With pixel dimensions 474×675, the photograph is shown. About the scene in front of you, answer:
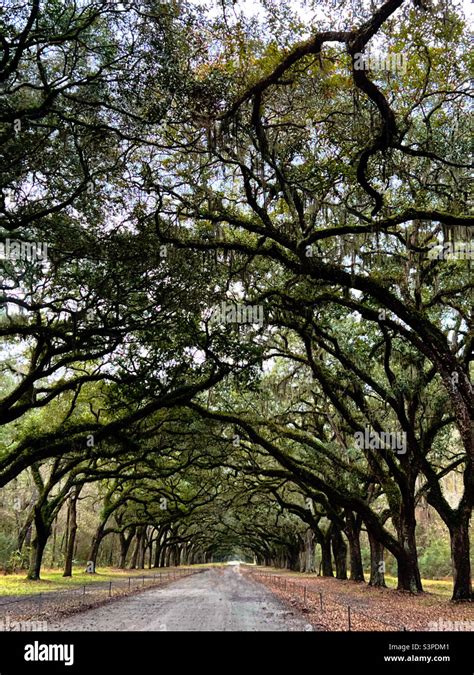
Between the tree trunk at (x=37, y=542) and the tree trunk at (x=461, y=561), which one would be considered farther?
the tree trunk at (x=37, y=542)

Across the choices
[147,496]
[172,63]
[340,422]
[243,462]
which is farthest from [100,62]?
[147,496]

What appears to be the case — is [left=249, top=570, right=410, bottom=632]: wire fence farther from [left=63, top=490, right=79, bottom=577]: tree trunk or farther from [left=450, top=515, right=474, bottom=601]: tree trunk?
[left=63, top=490, right=79, bottom=577]: tree trunk

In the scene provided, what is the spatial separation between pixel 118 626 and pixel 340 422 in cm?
1365

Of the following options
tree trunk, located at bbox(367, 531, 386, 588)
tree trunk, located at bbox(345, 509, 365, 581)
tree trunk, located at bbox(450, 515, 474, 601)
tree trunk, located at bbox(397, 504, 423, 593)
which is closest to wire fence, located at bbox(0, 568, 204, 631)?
tree trunk, located at bbox(397, 504, 423, 593)

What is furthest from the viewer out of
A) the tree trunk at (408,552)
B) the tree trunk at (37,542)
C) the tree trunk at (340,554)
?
the tree trunk at (340,554)

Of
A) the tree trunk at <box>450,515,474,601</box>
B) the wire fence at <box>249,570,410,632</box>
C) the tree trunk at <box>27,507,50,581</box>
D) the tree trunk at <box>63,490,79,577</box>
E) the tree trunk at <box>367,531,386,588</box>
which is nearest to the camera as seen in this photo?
the wire fence at <box>249,570,410,632</box>

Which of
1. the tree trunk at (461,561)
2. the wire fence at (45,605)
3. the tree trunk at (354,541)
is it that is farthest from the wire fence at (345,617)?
the tree trunk at (354,541)

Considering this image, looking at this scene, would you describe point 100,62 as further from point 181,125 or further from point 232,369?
point 232,369

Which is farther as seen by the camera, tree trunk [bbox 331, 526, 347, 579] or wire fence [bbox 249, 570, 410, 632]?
tree trunk [bbox 331, 526, 347, 579]

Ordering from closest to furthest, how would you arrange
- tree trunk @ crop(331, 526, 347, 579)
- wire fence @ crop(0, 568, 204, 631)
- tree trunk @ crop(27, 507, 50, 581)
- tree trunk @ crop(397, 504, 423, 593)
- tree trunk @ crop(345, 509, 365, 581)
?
1. wire fence @ crop(0, 568, 204, 631)
2. tree trunk @ crop(397, 504, 423, 593)
3. tree trunk @ crop(27, 507, 50, 581)
4. tree trunk @ crop(345, 509, 365, 581)
5. tree trunk @ crop(331, 526, 347, 579)

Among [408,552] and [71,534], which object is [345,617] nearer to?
[408,552]

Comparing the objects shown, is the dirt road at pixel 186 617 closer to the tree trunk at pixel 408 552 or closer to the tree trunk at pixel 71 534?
the tree trunk at pixel 408 552

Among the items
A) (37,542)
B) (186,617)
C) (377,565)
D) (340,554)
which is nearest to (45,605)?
(186,617)

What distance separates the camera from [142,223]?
1271 cm
